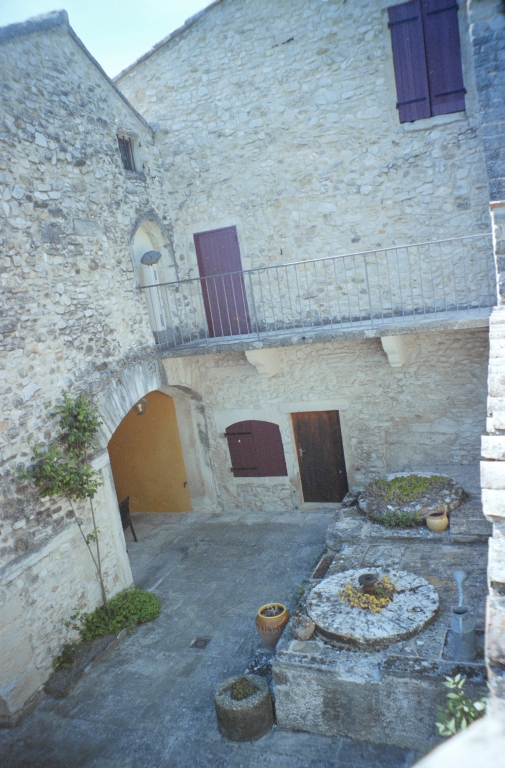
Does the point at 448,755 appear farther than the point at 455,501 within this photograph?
No

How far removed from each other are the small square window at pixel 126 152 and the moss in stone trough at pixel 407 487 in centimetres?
629

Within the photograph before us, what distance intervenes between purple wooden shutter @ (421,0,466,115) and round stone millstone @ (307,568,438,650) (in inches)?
254

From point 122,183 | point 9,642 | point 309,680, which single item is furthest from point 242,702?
point 122,183

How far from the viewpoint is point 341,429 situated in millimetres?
9531

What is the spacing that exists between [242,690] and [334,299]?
19.4ft

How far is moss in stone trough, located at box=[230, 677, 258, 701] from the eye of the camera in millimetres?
5152

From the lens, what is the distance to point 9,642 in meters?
5.73

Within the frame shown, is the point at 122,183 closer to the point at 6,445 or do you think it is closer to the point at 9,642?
the point at 6,445

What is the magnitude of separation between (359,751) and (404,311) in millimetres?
5978

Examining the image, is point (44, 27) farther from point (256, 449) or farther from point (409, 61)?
point (256, 449)

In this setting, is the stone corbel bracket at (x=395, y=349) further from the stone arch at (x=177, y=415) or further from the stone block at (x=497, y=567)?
the stone block at (x=497, y=567)

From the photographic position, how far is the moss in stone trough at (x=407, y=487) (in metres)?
7.86

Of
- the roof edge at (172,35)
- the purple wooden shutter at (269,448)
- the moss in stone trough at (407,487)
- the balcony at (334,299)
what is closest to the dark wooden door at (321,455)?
the purple wooden shutter at (269,448)

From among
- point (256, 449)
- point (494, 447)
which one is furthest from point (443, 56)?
point (494, 447)
